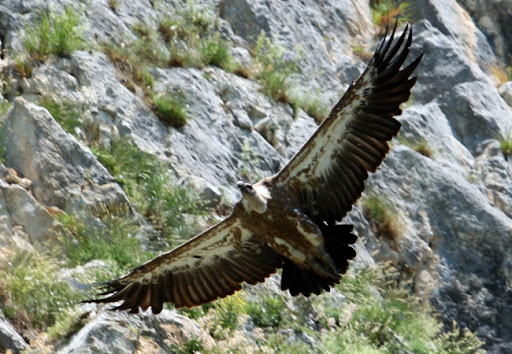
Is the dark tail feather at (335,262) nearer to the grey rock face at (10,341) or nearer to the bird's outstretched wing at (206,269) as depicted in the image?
the bird's outstretched wing at (206,269)

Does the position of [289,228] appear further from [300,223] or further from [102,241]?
[102,241]

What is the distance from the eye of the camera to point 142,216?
365 inches

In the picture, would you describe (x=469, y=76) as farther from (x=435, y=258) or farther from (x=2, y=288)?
(x=2, y=288)

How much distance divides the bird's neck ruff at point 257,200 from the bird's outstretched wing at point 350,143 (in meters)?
0.24

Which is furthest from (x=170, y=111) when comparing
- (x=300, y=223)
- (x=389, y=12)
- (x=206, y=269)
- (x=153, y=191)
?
(x=389, y=12)

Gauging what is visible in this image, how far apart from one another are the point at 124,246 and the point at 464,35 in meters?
8.19

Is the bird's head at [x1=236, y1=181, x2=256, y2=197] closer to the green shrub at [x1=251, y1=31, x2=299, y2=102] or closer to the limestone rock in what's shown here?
the limestone rock

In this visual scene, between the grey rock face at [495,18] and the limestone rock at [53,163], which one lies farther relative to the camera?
the grey rock face at [495,18]

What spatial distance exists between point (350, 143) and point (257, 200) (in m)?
0.92

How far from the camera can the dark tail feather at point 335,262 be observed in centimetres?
753

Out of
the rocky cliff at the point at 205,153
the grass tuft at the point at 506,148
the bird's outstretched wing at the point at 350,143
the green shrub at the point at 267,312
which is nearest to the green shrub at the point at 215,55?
the rocky cliff at the point at 205,153

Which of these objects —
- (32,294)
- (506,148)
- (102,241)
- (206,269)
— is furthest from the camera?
(506,148)

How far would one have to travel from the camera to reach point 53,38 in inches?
396

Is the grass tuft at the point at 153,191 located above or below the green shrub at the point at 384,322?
below
